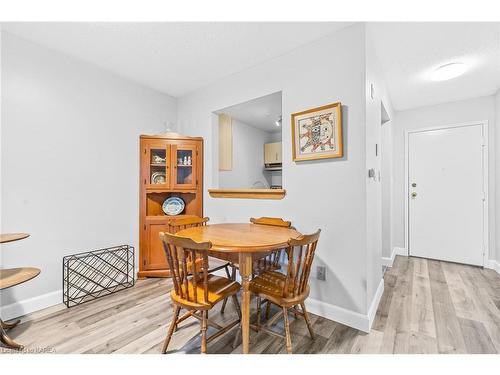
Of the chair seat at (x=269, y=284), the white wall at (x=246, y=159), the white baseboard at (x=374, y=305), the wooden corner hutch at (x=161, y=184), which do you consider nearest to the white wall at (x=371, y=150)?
the white baseboard at (x=374, y=305)

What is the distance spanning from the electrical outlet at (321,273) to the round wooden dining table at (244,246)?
Answer: 484 mm

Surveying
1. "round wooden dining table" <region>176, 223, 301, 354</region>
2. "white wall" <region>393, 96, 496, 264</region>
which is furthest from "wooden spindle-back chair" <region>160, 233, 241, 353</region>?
"white wall" <region>393, 96, 496, 264</region>

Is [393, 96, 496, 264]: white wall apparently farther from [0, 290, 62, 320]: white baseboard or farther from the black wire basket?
[0, 290, 62, 320]: white baseboard

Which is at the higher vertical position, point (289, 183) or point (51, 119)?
point (51, 119)

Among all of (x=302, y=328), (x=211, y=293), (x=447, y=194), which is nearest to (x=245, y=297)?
(x=211, y=293)

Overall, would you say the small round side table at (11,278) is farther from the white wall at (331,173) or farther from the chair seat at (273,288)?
the white wall at (331,173)

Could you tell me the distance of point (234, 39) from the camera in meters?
2.06

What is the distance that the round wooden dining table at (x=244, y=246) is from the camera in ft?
4.55

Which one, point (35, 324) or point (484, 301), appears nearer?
point (35, 324)

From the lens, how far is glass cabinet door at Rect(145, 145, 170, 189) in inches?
114

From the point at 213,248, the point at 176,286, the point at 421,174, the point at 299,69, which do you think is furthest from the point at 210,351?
the point at 421,174

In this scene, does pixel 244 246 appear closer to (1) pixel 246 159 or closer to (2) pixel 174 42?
(2) pixel 174 42
